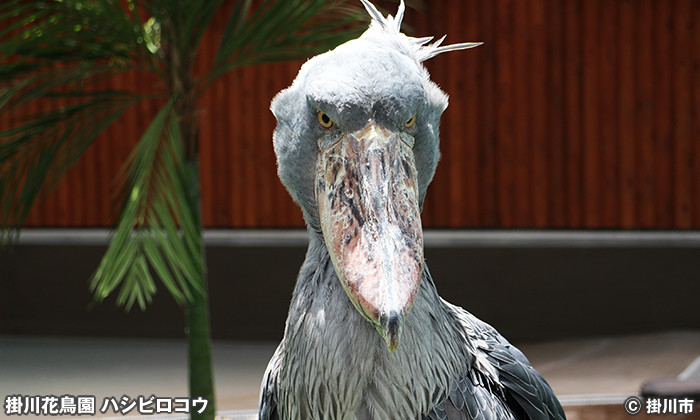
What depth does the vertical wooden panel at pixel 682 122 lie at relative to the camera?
273 inches

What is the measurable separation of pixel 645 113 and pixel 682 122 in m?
0.36

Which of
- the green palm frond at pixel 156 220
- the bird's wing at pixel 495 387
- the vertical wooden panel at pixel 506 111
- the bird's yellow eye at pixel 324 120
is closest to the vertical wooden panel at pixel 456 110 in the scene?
the vertical wooden panel at pixel 506 111

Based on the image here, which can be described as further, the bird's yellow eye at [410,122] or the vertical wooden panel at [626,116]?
the vertical wooden panel at [626,116]

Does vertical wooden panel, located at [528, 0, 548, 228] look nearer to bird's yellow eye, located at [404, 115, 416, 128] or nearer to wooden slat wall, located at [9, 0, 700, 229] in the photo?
wooden slat wall, located at [9, 0, 700, 229]

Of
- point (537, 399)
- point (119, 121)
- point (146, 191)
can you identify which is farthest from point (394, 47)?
point (119, 121)

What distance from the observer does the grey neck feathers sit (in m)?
1.49

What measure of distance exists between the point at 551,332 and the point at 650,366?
1.26m

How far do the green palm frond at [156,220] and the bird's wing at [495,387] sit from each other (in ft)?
5.89

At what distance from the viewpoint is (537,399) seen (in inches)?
75.0

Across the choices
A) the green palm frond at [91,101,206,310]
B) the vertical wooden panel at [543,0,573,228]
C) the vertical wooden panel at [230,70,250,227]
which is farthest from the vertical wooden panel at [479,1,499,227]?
the green palm frond at [91,101,206,310]

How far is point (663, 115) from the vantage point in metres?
7.02

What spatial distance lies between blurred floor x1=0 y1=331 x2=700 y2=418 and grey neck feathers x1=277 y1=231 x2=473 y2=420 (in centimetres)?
364

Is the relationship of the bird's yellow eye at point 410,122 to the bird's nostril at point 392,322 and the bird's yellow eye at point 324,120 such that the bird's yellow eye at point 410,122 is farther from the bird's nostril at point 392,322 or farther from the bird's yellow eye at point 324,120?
the bird's nostril at point 392,322

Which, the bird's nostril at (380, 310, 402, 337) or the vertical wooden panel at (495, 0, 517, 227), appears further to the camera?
the vertical wooden panel at (495, 0, 517, 227)
